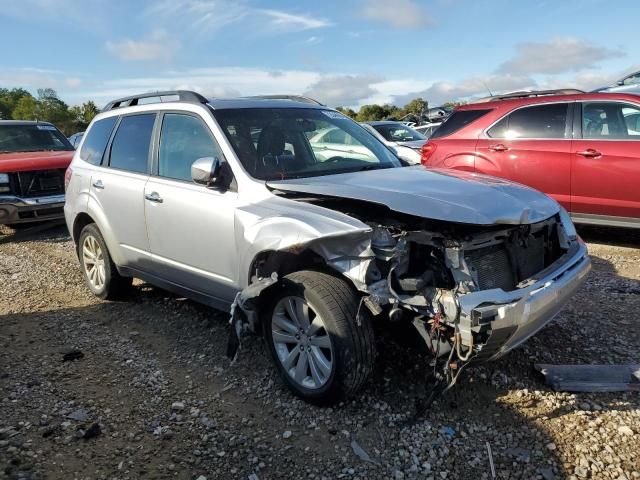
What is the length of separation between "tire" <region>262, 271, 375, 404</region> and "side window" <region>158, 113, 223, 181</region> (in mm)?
1265

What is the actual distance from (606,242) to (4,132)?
387 inches

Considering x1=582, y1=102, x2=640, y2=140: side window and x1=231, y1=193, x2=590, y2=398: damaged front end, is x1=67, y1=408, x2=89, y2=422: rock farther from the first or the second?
x1=582, y1=102, x2=640, y2=140: side window

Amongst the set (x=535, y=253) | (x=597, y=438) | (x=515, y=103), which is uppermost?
(x=515, y=103)

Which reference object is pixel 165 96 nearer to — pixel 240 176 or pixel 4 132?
pixel 240 176

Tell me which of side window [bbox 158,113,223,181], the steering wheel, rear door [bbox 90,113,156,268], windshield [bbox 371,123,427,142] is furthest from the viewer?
windshield [bbox 371,123,427,142]

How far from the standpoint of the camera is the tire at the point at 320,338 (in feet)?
10.3

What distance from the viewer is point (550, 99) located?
7.18 m

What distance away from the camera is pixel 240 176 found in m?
3.88

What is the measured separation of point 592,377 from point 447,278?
1255mm

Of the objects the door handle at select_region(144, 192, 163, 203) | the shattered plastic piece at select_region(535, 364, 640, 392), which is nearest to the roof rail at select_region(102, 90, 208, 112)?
the door handle at select_region(144, 192, 163, 203)

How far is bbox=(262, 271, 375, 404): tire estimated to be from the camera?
3.13m

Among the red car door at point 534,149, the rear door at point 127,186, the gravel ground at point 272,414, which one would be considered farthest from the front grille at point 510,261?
the red car door at point 534,149

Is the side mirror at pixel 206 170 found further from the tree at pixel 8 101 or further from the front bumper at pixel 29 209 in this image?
the tree at pixel 8 101

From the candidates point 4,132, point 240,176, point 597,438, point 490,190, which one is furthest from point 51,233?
point 597,438
